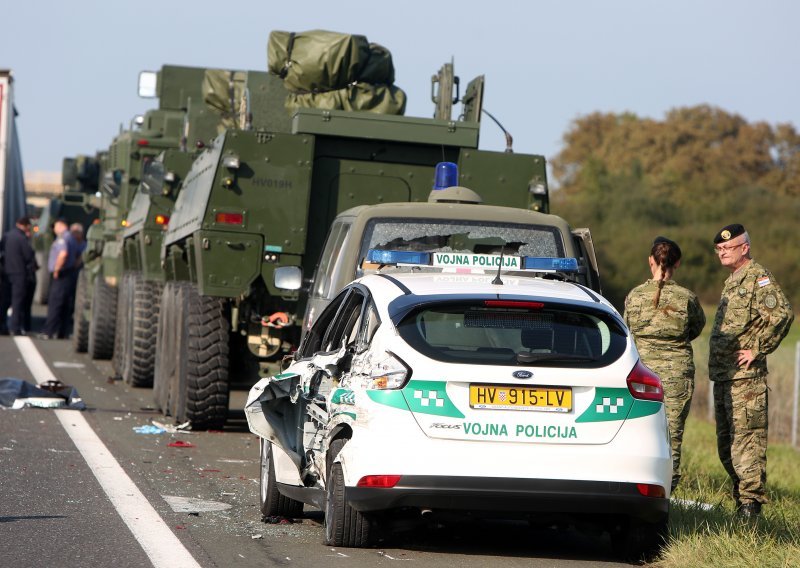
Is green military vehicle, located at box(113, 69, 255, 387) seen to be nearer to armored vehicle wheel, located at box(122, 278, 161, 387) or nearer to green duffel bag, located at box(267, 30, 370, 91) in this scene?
armored vehicle wheel, located at box(122, 278, 161, 387)

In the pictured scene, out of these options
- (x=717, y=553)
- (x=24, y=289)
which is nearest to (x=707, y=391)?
(x=24, y=289)

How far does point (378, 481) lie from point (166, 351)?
7890 mm

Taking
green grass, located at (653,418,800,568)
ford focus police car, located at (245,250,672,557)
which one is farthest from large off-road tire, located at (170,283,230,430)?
ford focus police car, located at (245,250,672,557)

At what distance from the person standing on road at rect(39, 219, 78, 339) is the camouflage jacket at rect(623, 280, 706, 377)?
59.8 feet

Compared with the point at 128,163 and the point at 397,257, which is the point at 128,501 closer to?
the point at 397,257

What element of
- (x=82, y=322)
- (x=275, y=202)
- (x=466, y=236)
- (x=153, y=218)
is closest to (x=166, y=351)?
(x=275, y=202)

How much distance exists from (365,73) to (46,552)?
8703 millimetres

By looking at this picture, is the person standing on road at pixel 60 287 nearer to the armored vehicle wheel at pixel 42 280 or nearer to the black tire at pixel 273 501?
the armored vehicle wheel at pixel 42 280

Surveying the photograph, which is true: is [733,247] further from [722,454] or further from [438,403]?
[438,403]

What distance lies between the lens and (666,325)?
32.1ft

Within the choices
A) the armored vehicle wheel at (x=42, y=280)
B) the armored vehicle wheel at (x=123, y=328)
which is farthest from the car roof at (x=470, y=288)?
the armored vehicle wheel at (x=42, y=280)

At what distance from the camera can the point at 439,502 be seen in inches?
284

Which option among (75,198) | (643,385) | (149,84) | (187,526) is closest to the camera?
(643,385)

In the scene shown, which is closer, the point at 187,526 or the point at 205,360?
the point at 187,526
